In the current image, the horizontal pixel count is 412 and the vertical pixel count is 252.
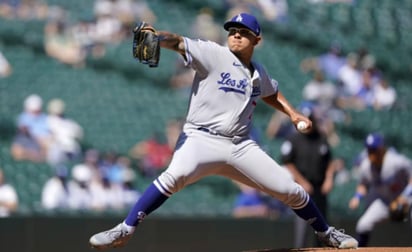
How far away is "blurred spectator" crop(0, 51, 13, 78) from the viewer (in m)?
12.7

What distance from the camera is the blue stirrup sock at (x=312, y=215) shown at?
19.5 ft

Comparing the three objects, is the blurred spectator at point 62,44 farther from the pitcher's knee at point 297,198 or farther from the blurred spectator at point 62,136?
the pitcher's knee at point 297,198

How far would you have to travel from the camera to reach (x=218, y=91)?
5.52m

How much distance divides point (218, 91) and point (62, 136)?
6724 millimetres

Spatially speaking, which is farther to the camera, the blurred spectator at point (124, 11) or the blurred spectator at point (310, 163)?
the blurred spectator at point (124, 11)

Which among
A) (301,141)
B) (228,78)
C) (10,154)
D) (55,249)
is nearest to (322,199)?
(301,141)

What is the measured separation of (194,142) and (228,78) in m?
0.45

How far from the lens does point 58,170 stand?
1146cm

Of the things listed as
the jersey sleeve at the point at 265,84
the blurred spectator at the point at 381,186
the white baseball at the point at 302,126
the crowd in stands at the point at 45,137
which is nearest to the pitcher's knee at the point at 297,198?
the white baseball at the point at 302,126

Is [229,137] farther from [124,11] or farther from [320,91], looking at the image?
[124,11]

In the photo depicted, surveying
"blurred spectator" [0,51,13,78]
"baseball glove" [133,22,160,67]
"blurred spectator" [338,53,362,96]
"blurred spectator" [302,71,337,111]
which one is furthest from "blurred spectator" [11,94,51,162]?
"baseball glove" [133,22,160,67]

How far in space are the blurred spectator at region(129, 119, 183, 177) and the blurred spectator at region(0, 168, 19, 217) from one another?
1.70 metres

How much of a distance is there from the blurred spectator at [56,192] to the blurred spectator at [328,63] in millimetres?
3954

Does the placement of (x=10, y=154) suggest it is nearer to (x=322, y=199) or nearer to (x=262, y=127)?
(x=262, y=127)
